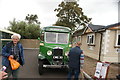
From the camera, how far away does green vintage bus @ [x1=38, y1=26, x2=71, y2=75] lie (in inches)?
247

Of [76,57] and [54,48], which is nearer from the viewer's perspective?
[76,57]

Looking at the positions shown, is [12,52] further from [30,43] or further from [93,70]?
[30,43]

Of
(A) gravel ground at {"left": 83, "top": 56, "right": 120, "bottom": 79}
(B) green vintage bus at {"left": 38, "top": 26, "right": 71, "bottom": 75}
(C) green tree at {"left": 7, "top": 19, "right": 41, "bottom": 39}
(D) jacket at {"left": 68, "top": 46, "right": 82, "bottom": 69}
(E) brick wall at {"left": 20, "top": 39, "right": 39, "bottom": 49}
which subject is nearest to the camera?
(D) jacket at {"left": 68, "top": 46, "right": 82, "bottom": 69}

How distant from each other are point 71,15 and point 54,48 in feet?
82.9

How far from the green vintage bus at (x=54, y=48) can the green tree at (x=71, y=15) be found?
73.0ft

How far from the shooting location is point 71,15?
3031 centimetres

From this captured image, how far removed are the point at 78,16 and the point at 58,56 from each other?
25.7 meters

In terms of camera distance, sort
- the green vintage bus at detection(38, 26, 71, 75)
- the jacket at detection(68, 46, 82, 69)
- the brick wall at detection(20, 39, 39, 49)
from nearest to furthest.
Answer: the jacket at detection(68, 46, 82, 69) → the green vintage bus at detection(38, 26, 71, 75) → the brick wall at detection(20, 39, 39, 49)

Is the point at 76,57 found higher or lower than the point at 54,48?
lower

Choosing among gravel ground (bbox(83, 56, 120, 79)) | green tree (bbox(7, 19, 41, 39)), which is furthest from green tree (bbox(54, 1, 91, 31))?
gravel ground (bbox(83, 56, 120, 79))

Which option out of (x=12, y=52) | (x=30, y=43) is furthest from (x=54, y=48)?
(x=30, y=43)

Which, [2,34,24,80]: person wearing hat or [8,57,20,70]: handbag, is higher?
[2,34,24,80]: person wearing hat

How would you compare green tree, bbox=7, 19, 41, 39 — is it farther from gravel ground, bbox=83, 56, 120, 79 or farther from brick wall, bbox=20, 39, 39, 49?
gravel ground, bbox=83, 56, 120, 79

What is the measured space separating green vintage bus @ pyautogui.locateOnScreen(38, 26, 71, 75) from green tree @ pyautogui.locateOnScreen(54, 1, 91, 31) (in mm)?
→ 22240
